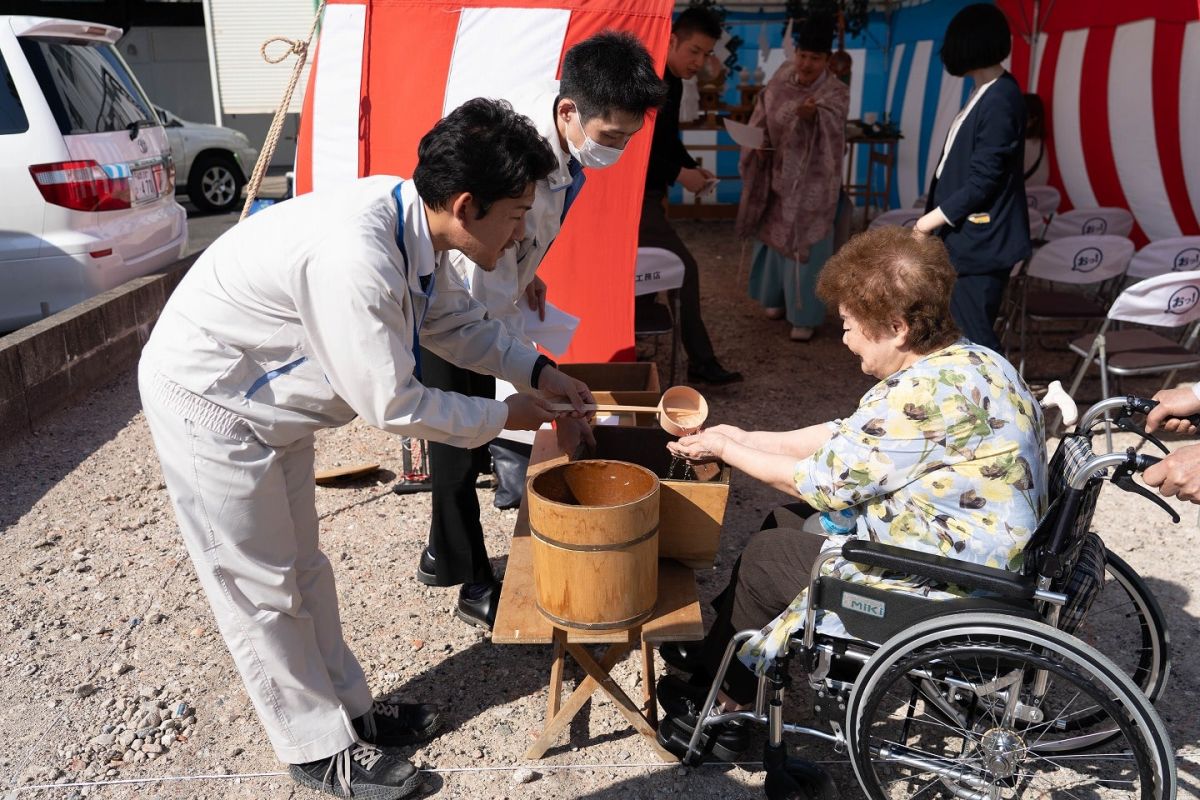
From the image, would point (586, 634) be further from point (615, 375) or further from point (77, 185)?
point (77, 185)

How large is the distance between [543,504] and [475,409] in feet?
0.85

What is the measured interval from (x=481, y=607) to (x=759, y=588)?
3.54 feet

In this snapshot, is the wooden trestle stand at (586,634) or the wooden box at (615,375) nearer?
the wooden trestle stand at (586,634)

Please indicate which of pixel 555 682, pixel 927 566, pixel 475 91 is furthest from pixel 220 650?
pixel 475 91

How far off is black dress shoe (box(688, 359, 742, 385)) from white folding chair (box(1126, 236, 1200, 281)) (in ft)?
7.11

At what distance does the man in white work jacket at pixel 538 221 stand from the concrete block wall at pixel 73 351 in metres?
2.52

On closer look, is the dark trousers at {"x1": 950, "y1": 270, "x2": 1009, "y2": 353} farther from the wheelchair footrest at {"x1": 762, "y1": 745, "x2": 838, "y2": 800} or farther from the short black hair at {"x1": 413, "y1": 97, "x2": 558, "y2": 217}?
the short black hair at {"x1": 413, "y1": 97, "x2": 558, "y2": 217}

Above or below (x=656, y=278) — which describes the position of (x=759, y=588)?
below

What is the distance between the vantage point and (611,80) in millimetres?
2570

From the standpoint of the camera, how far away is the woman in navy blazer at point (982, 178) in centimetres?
377

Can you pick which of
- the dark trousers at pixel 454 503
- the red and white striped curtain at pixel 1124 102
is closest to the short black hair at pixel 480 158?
the dark trousers at pixel 454 503

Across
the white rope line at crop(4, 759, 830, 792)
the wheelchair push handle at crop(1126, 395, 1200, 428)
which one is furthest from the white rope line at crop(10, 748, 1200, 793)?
the wheelchair push handle at crop(1126, 395, 1200, 428)

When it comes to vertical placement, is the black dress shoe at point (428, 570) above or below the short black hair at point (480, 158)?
below

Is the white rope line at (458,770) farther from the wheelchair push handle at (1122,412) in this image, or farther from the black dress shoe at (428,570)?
the wheelchair push handle at (1122,412)
